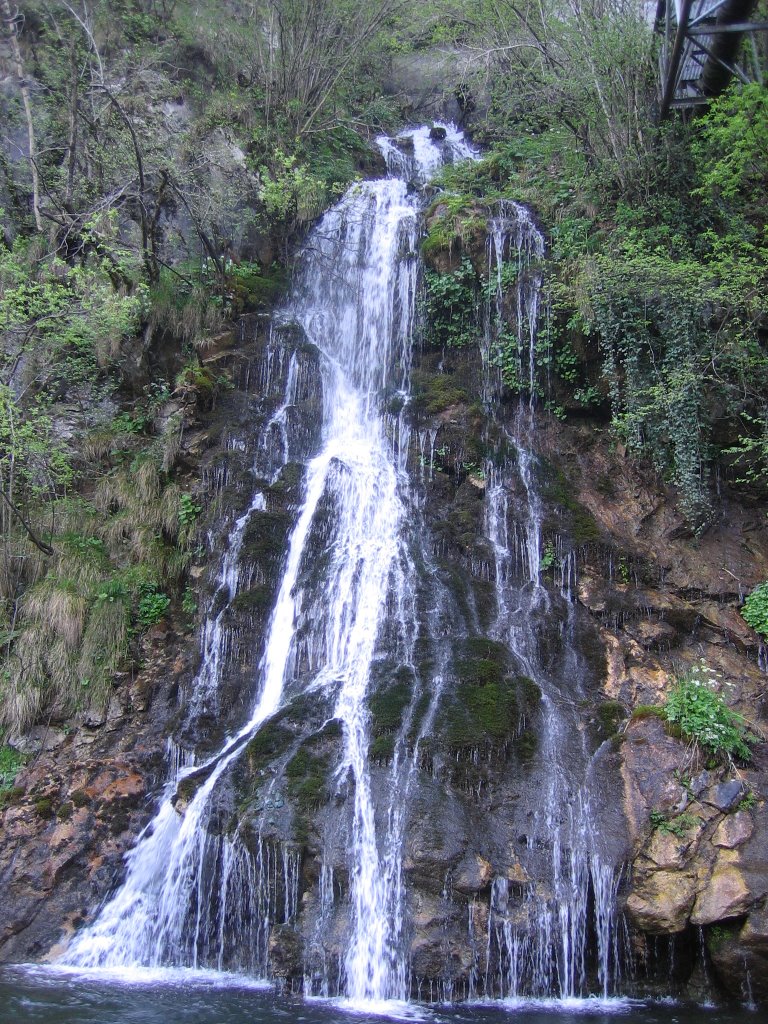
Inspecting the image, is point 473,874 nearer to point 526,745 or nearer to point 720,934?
point 526,745

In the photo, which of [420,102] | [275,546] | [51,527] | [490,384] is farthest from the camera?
[420,102]

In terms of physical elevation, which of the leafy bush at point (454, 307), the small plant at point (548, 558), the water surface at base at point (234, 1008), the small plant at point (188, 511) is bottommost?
the water surface at base at point (234, 1008)

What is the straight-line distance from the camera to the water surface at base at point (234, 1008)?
5.70 meters

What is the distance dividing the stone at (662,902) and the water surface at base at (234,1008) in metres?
0.66

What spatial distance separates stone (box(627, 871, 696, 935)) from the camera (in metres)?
6.34

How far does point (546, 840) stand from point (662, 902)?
1.15 m

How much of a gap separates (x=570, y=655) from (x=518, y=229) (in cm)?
822

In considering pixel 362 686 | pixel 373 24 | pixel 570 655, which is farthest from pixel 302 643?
pixel 373 24

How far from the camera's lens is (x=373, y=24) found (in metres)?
15.9

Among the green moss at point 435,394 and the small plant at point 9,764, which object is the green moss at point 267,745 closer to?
the small plant at point 9,764

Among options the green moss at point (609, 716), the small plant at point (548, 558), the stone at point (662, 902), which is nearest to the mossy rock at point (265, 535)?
the small plant at point (548, 558)

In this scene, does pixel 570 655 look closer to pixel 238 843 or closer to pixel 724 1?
pixel 238 843

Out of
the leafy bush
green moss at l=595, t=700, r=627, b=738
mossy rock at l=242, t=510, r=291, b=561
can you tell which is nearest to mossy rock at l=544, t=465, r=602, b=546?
green moss at l=595, t=700, r=627, b=738

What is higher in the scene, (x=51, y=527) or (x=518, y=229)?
(x=518, y=229)
